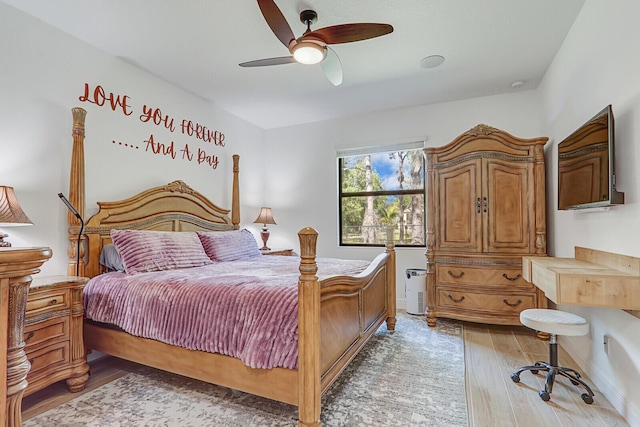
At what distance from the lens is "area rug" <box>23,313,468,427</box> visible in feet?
6.07

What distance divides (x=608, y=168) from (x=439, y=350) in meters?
1.87

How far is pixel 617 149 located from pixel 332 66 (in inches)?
77.1

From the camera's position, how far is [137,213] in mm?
3064

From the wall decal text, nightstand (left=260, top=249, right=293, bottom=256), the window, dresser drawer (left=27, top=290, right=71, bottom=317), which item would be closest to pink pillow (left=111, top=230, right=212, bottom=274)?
dresser drawer (left=27, top=290, right=71, bottom=317)

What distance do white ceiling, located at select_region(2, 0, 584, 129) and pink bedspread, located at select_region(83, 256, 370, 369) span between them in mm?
1931

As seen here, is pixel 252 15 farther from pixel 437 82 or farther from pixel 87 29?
pixel 437 82

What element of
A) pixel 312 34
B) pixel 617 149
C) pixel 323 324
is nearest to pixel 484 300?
pixel 617 149

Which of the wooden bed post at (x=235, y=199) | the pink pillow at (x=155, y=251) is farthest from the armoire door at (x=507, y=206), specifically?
the wooden bed post at (x=235, y=199)

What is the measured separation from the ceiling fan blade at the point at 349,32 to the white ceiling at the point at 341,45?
14.6 inches

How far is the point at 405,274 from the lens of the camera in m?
4.25

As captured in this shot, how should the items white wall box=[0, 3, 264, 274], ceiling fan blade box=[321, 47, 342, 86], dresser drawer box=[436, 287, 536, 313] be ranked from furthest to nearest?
dresser drawer box=[436, 287, 536, 313], ceiling fan blade box=[321, 47, 342, 86], white wall box=[0, 3, 264, 274]

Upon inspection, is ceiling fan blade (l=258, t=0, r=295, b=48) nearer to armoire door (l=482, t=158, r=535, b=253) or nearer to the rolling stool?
armoire door (l=482, t=158, r=535, b=253)

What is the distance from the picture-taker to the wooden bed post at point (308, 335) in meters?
1.65

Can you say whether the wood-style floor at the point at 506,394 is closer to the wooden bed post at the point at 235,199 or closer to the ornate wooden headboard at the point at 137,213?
the ornate wooden headboard at the point at 137,213
